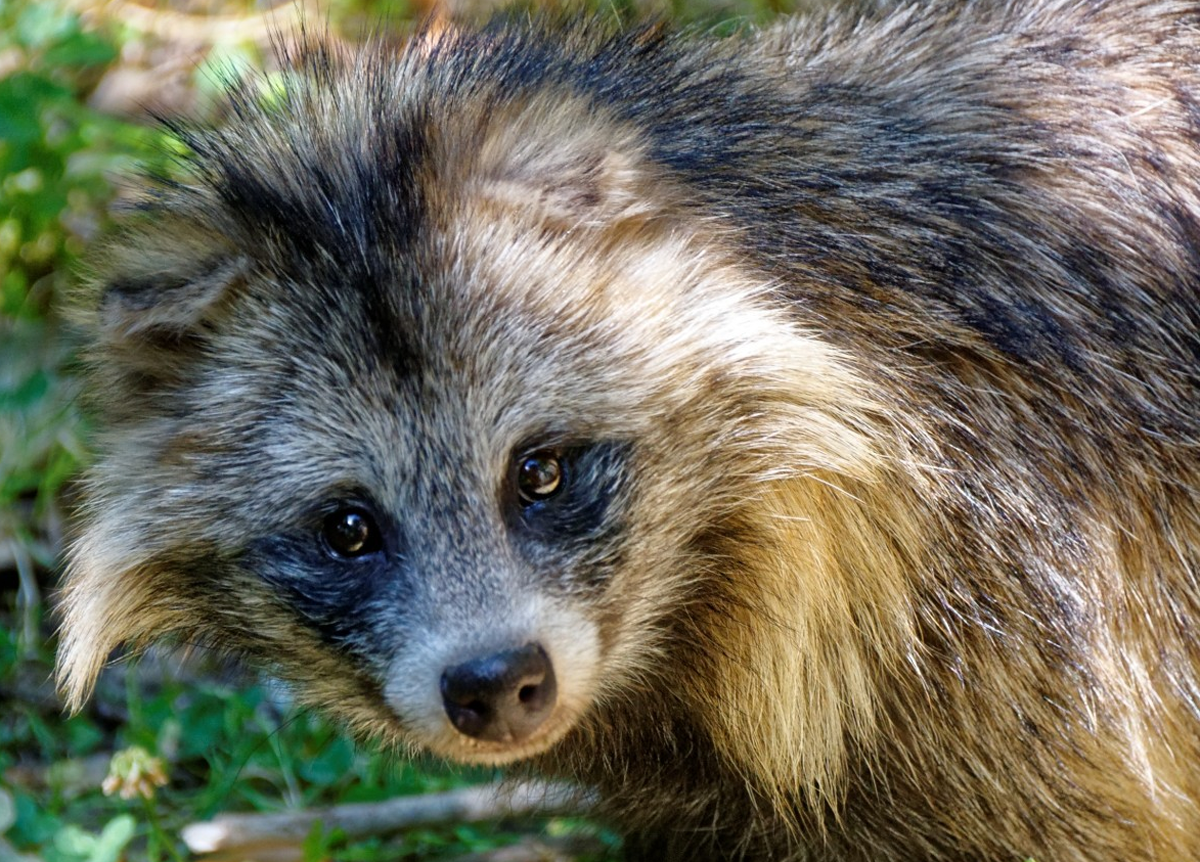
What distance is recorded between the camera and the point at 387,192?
321cm

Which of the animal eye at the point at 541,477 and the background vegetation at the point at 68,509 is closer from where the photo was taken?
the animal eye at the point at 541,477

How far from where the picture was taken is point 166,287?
3.36 m

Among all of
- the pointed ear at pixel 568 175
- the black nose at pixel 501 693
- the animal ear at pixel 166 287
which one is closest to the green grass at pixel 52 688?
the animal ear at pixel 166 287

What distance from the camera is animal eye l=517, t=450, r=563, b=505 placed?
3.19m

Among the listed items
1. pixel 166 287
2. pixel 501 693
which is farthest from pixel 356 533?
pixel 166 287

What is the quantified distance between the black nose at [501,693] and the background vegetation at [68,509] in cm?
135

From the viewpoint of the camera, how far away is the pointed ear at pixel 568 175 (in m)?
3.22

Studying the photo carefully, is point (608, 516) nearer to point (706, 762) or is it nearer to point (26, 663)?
point (706, 762)

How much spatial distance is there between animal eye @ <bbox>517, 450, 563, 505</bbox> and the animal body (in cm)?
1

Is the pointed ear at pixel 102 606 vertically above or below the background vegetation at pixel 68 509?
above

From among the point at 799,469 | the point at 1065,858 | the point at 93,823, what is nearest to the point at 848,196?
the point at 799,469

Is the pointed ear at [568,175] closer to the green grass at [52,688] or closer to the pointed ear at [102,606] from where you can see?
the pointed ear at [102,606]

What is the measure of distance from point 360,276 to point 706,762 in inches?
56.7

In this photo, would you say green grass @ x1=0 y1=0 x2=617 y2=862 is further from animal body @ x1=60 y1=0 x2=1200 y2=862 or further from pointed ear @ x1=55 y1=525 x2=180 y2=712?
animal body @ x1=60 y1=0 x2=1200 y2=862
